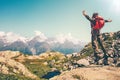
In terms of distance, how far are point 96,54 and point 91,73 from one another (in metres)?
6.94

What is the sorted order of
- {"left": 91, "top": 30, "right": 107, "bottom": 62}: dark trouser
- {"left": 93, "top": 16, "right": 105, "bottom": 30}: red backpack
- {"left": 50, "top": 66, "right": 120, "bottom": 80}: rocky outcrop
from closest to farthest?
{"left": 50, "top": 66, "right": 120, "bottom": 80}: rocky outcrop → {"left": 93, "top": 16, "right": 105, "bottom": 30}: red backpack → {"left": 91, "top": 30, "right": 107, "bottom": 62}: dark trouser

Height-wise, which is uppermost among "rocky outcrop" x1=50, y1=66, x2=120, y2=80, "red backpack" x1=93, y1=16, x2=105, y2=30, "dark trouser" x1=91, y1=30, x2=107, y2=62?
"red backpack" x1=93, y1=16, x2=105, y2=30

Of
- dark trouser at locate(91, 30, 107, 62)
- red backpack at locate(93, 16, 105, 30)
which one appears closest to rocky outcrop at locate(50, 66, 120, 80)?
dark trouser at locate(91, 30, 107, 62)

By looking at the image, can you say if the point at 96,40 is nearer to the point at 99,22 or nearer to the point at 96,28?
the point at 96,28

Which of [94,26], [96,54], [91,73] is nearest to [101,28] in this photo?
[94,26]

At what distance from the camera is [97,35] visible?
98.8 ft

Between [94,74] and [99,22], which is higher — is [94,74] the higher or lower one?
the lower one

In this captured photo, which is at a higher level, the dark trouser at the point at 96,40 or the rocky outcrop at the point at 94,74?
the dark trouser at the point at 96,40

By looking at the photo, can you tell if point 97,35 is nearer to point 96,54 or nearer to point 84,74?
point 96,54

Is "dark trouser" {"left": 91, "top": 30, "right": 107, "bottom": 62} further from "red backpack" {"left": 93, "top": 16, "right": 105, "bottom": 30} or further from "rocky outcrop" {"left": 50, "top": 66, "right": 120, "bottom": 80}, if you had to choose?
"rocky outcrop" {"left": 50, "top": 66, "right": 120, "bottom": 80}

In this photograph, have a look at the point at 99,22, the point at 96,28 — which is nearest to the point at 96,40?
the point at 96,28

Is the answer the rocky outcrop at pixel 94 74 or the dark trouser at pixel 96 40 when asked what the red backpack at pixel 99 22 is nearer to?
the dark trouser at pixel 96 40

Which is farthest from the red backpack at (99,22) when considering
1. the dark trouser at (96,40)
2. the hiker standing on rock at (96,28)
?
the dark trouser at (96,40)

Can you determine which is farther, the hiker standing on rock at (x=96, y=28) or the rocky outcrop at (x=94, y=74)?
the hiker standing on rock at (x=96, y=28)
